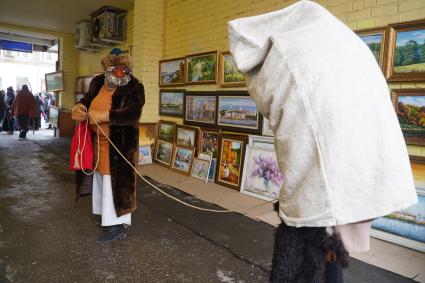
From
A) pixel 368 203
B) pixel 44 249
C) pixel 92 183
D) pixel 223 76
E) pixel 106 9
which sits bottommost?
pixel 44 249

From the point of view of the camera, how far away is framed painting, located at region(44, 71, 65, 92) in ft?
34.6

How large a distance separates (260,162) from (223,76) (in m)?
1.34

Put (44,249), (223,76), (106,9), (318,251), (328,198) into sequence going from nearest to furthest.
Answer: (328,198), (318,251), (44,249), (223,76), (106,9)

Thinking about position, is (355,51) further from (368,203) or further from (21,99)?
(21,99)

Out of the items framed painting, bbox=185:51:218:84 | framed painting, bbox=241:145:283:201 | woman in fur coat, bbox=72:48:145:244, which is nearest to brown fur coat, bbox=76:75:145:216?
woman in fur coat, bbox=72:48:145:244

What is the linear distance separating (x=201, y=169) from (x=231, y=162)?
598 mm

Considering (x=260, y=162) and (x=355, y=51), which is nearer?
(x=355, y=51)

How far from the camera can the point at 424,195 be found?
278cm

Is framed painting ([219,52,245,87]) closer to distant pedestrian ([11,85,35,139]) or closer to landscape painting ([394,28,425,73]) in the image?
landscape painting ([394,28,425,73])

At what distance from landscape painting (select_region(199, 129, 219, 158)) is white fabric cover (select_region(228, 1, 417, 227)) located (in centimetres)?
383

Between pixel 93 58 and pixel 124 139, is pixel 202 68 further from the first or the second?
Result: pixel 93 58

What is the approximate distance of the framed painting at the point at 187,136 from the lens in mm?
5250

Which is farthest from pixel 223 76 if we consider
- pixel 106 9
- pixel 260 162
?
pixel 106 9

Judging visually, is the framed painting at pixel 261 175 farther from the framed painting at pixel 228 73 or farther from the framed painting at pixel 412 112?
the framed painting at pixel 412 112
